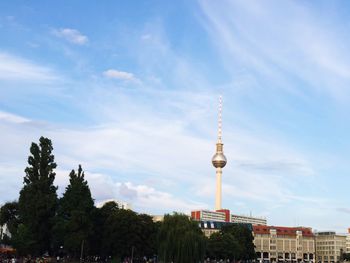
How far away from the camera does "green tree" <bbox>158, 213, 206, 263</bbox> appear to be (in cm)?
8681

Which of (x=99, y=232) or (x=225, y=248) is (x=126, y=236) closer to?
(x=99, y=232)

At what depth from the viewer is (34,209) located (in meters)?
88.9

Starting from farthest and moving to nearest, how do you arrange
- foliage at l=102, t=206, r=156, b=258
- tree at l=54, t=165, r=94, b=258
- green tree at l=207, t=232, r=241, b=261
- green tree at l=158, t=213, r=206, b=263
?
1. green tree at l=207, t=232, r=241, b=261
2. foliage at l=102, t=206, r=156, b=258
3. tree at l=54, t=165, r=94, b=258
4. green tree at l=158, t=213, r=206, b=263

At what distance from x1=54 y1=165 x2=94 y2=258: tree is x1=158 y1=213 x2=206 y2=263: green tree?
13.3 metres

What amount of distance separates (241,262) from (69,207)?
240ft

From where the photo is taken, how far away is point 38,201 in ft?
291

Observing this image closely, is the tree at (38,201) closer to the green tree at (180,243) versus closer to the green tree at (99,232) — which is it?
the green tree at (99,232)

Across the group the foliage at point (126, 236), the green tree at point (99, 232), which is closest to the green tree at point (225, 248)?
the foliage at point (126, 236)

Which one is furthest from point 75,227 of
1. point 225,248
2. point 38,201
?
point 225,248

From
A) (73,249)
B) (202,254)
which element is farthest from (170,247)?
(73,249)

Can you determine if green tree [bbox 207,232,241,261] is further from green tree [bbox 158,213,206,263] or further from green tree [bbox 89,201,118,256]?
green tree [bbox 158,213,206,263]

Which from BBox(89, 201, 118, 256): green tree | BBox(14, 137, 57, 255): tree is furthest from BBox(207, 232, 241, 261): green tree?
BBox(14, 137, 57, 255): tree

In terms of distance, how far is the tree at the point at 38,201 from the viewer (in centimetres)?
8869

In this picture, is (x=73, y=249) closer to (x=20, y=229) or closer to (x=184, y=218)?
(x=20, y=229)
